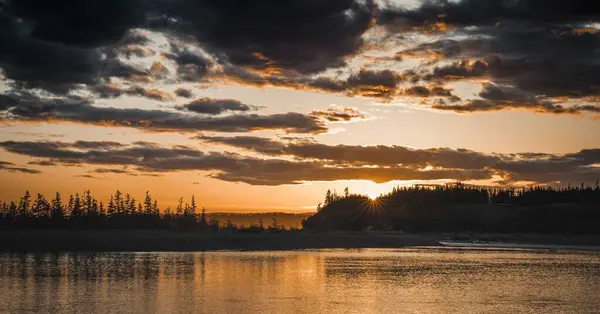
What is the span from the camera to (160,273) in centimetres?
9669

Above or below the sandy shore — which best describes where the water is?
below

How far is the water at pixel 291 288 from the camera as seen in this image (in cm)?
6210

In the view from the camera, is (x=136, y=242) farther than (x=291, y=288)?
Yes

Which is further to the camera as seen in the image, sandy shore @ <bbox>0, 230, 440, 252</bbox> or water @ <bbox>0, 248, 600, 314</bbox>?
sandy shore @ <bbox>0, 230, 440, 252</bbox>

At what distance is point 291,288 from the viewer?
78562 millimetres

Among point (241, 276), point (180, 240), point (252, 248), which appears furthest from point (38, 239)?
point (241, 276)

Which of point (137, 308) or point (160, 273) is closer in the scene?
point (137, 308)

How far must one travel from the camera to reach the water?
62103mm

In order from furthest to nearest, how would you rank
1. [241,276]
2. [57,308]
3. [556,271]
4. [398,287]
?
1. [556,271]
2. [241,276]
3. [398,287]
4. [57,308]

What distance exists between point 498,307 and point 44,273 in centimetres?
6313

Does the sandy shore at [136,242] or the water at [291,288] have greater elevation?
the sandy shore at [136,242]

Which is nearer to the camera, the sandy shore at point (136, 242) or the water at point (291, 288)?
the water at point (291, 288)

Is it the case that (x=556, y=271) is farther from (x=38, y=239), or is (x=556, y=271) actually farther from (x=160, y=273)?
(x=38, y=239)

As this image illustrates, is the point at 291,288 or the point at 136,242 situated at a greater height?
the point at 136,242
